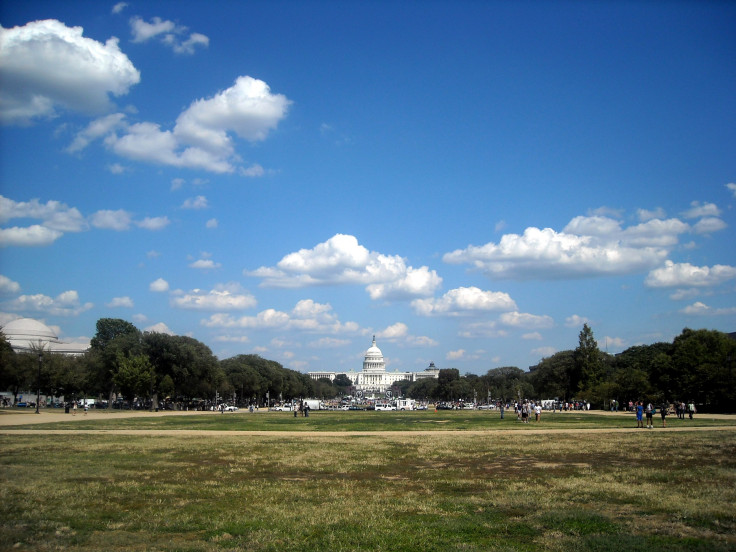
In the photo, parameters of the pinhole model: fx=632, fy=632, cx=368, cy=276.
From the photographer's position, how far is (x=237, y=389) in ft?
459

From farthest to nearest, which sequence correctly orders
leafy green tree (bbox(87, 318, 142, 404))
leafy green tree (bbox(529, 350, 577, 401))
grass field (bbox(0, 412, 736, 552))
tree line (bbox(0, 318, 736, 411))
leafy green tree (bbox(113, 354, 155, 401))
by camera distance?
leafy green tree (bbox(529, 350, 577, 401)) < leafy green tree (bbox(87, 318, 142, 404)) < leafy green tree (bbox(113, 354, 155, 401)) < tree line (bbox(0, 318, 736, 411)) < grass field (bbox(0, 412, 736, 552))

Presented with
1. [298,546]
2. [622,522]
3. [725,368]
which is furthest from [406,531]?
[725,368]

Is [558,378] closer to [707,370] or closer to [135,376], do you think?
[707,370]

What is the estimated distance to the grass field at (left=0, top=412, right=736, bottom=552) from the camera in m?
11.8

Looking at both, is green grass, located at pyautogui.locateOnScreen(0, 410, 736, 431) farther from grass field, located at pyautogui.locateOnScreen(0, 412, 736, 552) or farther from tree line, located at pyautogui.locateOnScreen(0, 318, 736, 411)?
tree line, located at pyautogui.locateOnScreen(0, 318, 736, 411)

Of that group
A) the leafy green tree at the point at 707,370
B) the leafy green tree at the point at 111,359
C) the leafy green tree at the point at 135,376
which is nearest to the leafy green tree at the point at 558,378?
the leafy green tree at the point at 707,370

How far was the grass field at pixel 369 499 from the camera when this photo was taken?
1178 centimetres

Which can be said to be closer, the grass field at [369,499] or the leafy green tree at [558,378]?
the grass field at [369,499]

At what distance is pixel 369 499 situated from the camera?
1559cm

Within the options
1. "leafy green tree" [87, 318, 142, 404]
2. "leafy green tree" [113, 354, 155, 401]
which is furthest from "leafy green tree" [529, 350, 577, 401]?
"leafy green tree" [87, 318, 142, 404]

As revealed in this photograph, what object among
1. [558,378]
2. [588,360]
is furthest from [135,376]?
[558,378]

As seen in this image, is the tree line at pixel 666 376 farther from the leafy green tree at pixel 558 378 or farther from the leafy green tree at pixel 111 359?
the leafy green tree at pixel 111 359

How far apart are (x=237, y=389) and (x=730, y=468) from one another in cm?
12732

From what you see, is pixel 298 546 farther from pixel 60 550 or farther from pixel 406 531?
pixel 60 550
